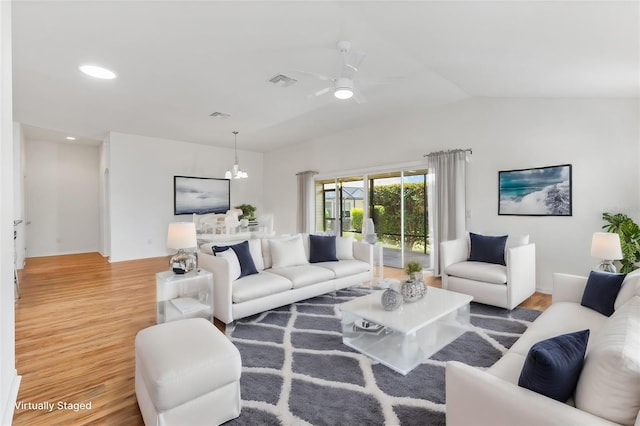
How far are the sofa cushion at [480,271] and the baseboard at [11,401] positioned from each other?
4.11 metres

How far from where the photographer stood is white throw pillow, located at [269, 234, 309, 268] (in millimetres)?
3797

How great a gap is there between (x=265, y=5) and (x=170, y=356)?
254cm

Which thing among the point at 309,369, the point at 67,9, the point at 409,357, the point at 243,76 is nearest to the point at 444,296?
the point at 409,357

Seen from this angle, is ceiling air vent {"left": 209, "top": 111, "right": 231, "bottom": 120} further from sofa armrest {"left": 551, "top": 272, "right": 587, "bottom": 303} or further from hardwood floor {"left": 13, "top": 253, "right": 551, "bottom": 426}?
sofa armrest {"left": 551, "top": 272, "right": 587, "bottom": 303}

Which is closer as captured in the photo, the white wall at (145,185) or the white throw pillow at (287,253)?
the white throw pillow at (287,253)

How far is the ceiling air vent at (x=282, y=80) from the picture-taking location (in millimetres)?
3612

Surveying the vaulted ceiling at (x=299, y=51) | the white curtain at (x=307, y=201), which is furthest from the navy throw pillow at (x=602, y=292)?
the white curtain at (x=307, y=201)

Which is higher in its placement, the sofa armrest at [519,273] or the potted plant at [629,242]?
the potted plant at [629,242]

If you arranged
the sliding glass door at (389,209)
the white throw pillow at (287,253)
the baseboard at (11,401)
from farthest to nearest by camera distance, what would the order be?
the sliding glass door at (389,209), the white throw pillow at (287,253), the baseboard at (11,401)

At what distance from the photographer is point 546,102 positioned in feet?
13.1

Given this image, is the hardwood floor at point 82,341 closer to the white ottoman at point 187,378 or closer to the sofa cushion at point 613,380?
the white ottoman at point 187,378

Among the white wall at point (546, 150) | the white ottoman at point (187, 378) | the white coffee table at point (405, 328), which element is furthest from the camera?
the white wall at point (546, 150)

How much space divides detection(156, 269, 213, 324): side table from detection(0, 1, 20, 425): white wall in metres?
0.97

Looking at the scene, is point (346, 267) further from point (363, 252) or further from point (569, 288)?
point (569, 288)
